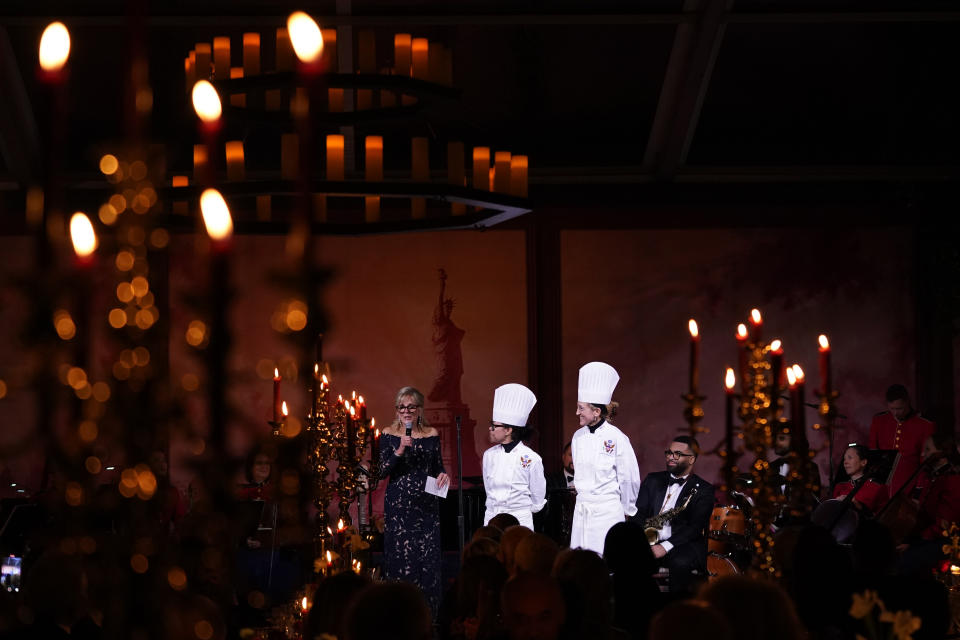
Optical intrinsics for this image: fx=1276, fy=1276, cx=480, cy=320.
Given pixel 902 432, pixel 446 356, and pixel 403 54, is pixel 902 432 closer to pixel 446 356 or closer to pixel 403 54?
pixel 446 356

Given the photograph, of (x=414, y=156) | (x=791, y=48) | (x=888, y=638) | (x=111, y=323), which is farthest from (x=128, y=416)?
(x=791, y=48)

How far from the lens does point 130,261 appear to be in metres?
1.78

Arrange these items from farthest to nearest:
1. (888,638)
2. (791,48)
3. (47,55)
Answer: (791,48) < (888,638) < (47,55)

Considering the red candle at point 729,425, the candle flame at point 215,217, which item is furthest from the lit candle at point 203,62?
the candle flame at point 215,217

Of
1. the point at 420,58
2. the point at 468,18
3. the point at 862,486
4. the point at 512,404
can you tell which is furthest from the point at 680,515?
the point at 468,18

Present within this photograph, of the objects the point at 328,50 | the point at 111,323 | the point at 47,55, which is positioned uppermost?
the point at 328,50

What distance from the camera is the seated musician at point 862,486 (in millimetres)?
8906

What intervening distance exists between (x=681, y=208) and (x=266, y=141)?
4213 mm

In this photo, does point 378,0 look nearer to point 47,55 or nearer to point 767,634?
point 767,634

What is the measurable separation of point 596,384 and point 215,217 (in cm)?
799

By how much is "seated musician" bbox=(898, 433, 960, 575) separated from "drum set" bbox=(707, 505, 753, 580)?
3.51ft

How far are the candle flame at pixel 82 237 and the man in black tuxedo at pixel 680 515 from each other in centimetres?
669

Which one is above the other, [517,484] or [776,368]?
[776,368]

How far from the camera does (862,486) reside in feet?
29.5
